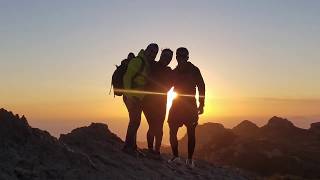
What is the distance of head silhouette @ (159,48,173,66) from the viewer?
14.8 metres

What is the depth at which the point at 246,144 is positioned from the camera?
6806 cm

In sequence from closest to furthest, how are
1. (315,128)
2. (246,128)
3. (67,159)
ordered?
(67,159) < (315,128) < (246,128)

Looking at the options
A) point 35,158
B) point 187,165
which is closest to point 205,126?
point 187,165

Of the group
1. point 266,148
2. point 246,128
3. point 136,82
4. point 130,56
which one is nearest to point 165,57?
point 130,56

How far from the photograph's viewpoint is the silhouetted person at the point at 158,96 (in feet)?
47.7

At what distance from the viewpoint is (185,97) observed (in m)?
15.5

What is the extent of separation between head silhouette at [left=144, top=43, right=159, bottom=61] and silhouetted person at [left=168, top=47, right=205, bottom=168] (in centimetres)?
107

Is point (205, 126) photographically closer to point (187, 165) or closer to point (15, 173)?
point (187, 165)

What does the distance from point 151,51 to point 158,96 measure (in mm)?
1358

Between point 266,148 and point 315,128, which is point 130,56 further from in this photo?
point 315,128

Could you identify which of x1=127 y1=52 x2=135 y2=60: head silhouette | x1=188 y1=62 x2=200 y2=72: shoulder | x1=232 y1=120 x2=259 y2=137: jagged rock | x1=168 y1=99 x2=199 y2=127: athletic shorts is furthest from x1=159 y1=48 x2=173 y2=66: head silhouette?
x1=232 y1=120 x2=259 y2=137: jagged rock

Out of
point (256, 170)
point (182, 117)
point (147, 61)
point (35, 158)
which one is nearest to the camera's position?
point (35, 158)

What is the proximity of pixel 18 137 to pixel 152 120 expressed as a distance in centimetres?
411

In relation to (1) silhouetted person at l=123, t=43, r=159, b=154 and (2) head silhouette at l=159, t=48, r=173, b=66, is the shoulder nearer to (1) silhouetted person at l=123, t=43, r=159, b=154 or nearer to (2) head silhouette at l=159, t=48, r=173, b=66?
(2) head silhouette at l=159, t=48, r=173, b=66
